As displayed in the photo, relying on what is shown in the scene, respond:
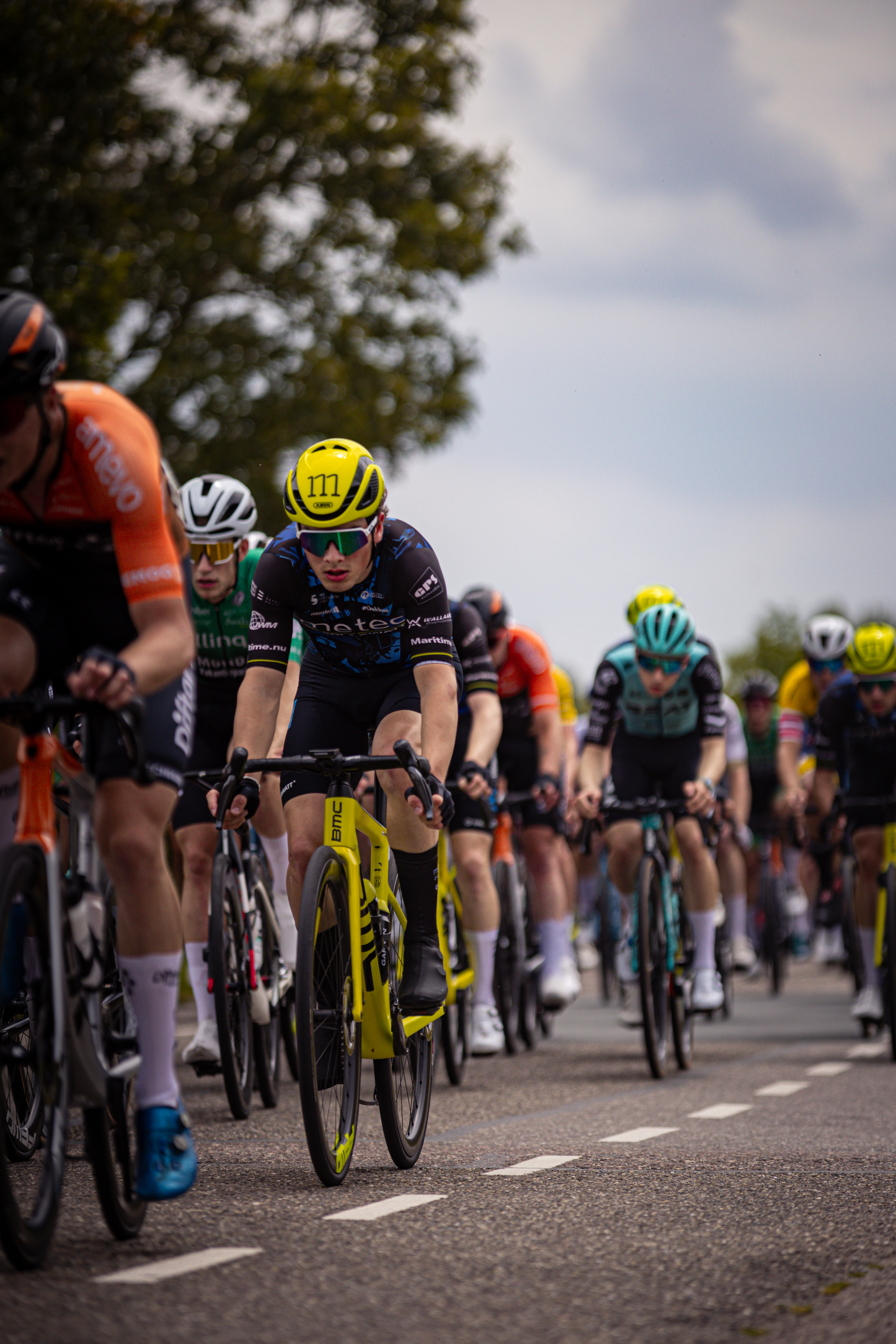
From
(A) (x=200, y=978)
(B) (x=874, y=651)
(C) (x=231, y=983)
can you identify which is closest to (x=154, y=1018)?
(C) (x=231, y=983)

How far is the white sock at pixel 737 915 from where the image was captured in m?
14.4

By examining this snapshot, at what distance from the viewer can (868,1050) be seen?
411 inches

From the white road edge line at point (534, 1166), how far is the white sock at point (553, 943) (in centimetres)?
459

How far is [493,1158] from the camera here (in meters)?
5.91

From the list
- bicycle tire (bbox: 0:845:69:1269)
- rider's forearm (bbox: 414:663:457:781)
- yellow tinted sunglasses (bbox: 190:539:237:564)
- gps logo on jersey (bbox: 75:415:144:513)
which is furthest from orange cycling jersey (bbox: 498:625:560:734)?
bicycle tire (bbox: 0:845:69:1269)

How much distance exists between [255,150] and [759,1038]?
1421cm

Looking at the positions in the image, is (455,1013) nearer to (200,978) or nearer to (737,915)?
(200,978)

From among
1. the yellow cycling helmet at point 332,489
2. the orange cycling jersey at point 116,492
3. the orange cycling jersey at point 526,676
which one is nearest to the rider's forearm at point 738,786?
the orange cycling jersey at point 526,676

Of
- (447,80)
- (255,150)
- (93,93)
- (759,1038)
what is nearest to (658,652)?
(759,1038)

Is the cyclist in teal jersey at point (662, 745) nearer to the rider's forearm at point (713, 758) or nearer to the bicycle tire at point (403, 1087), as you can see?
the rider's forearm at point (713, 758)

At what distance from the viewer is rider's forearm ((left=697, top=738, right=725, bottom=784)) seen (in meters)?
9.58

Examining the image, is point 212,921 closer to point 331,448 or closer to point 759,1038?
point 331,448

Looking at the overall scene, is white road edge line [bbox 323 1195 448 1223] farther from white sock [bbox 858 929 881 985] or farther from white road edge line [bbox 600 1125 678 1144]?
white sock [bbox 858 929 881 985]

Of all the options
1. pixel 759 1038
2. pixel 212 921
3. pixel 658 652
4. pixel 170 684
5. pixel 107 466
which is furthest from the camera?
pixel 759 1038
